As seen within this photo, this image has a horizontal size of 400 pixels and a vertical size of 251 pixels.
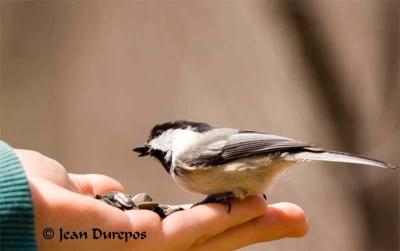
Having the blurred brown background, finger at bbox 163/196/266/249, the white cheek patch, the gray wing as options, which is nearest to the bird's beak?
the white cheek patch

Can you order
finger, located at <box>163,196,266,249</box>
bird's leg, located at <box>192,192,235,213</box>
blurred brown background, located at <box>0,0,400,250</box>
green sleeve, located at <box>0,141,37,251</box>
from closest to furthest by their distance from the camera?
green sleeve, located at <box>0,141,37,251</box> → finger, located at <box>163,196,266,249</box> → bird's leg, located at <box>192,192,235,213</box> → blurred brown background, located at <box>0,0,400,250</box>

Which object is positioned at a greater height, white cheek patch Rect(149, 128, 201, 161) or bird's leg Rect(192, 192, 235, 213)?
white cheek patch Rect(149, 128, 201, 161)

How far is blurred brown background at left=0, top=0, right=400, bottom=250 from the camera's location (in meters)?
1.97

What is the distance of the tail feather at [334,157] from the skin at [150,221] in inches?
3.6

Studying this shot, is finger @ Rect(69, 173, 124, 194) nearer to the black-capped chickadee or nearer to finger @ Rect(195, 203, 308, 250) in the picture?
the black-capped chickadee

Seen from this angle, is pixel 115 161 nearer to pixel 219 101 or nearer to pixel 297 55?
pixel 219 101

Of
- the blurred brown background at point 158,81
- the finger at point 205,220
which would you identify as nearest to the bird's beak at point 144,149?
the finger at point 205,220

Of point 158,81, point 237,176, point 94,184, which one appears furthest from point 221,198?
point 158,81

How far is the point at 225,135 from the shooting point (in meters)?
1.02

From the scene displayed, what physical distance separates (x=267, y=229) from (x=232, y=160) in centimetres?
15

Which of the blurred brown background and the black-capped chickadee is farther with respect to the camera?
the blurred brown background

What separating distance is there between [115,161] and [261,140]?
3.70ft

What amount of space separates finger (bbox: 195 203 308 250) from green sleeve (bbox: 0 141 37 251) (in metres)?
0.27

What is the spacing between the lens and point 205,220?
0.80 m
